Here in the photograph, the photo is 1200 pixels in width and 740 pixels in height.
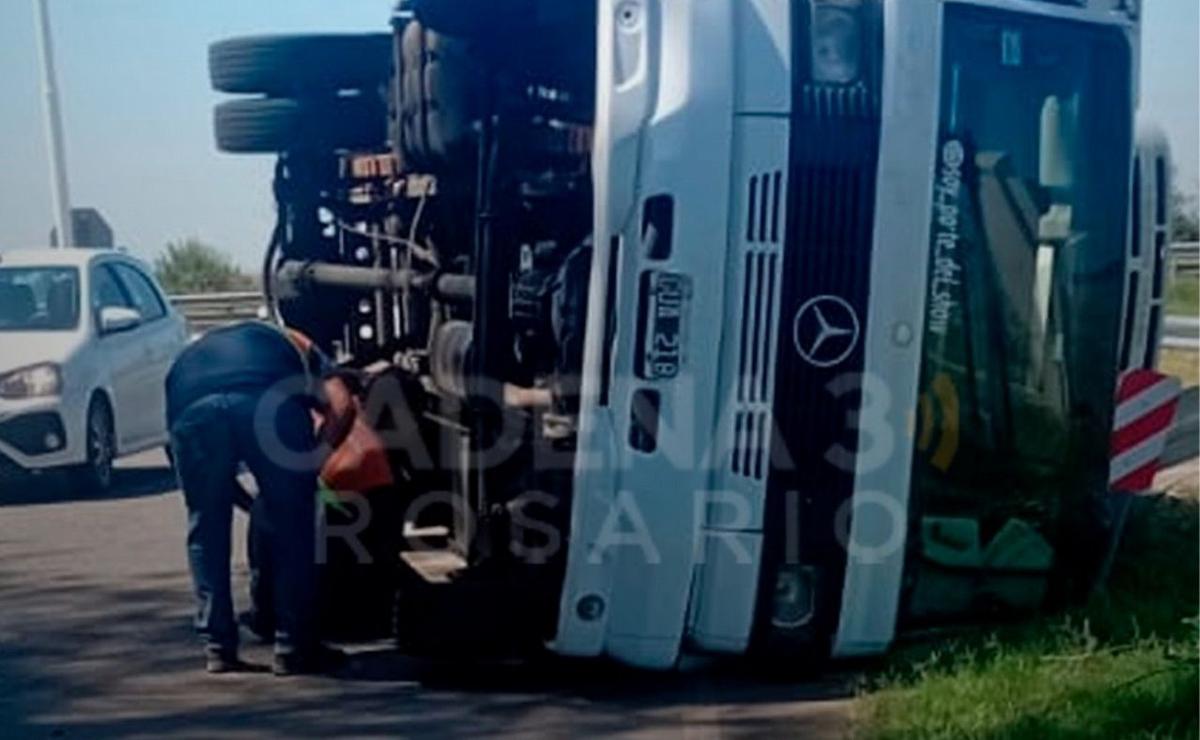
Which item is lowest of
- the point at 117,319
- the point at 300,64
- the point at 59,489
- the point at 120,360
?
the point at 59,489

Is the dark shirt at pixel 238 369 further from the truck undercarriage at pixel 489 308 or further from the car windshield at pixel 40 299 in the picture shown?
the car windshield at pixel 40 299

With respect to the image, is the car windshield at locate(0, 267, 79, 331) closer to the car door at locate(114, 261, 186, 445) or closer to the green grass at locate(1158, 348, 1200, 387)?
the car door at locate(114, 261, 186, 445)

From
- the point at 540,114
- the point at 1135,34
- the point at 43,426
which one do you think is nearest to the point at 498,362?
the point at 540,114

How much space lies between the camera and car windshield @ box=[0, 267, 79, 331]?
11.2 meters

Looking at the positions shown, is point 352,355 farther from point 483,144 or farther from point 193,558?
point 483,144

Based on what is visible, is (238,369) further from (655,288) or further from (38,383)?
(38,383)

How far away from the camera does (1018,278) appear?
572 cm

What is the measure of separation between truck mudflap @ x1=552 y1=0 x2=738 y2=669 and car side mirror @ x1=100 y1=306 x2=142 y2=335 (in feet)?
22.0

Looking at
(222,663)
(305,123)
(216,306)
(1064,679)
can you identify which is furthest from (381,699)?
(216,306)

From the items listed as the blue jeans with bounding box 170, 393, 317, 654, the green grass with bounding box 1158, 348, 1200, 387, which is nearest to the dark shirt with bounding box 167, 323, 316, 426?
the blue jeans with bounding box 170, 393, 317, 654

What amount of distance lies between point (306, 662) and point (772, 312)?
2.16 metres

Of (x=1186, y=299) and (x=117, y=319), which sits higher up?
(x=117, y=319)

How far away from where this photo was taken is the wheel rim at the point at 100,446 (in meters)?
11.1

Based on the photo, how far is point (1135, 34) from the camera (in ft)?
19.2
